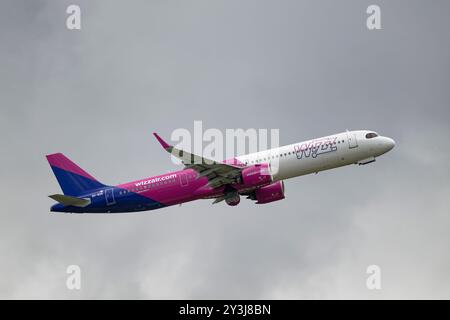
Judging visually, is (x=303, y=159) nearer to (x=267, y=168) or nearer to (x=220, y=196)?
(x=267, y=168)

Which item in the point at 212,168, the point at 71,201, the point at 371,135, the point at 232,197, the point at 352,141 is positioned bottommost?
the point at 232,197

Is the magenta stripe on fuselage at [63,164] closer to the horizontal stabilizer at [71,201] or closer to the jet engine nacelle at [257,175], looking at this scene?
the horizontal stabilizer at [71,201]

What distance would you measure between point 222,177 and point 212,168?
1837 mm

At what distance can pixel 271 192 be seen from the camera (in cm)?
9231

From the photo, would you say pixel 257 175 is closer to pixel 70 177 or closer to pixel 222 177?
pixel 222 177

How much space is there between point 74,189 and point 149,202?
898cm

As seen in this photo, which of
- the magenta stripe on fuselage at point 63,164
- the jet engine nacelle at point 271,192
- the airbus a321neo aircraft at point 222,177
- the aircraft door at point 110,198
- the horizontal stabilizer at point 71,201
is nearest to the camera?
the airbus a321neo aircraft at point 222,177

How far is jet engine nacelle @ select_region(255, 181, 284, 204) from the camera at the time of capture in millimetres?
92312

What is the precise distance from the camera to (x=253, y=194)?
306ft

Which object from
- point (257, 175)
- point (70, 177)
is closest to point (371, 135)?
point (257, 175)

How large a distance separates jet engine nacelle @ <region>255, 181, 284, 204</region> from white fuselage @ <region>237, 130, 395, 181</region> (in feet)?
19.8

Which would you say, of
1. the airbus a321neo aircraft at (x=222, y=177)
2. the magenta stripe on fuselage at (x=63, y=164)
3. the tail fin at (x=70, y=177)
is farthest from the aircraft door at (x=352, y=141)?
the magenta stripe on fuselage at (x=63, y=164)

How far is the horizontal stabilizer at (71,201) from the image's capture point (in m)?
88.5

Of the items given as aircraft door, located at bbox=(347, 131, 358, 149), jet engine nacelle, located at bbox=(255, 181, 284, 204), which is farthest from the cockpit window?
jet engine nacelle, located at bbox=(255, 181, 284, 204)
